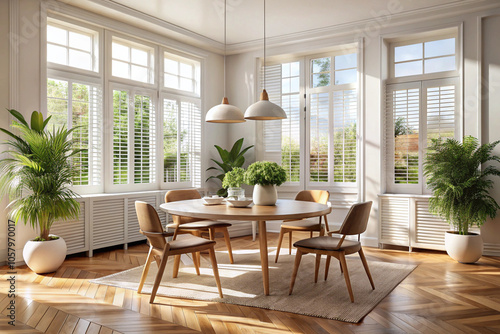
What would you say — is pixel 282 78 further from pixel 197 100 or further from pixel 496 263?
pixel 496 263

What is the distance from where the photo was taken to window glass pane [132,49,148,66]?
5743 millimetres

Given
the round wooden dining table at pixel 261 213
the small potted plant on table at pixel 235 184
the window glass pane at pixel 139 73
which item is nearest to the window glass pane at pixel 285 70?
the window glass pane at pixel 139 73

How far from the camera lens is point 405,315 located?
292 cm

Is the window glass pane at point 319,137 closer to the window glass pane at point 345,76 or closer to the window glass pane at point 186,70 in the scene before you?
the window glass pane at point 345,76

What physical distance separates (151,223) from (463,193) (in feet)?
11.6

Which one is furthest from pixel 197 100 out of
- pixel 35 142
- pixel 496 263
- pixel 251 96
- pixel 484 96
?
pixel 496 263

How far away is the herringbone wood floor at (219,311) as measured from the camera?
8.84 ft

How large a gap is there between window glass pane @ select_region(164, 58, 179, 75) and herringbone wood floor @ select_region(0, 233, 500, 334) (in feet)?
11.2

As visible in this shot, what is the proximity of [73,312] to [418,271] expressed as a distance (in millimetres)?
3312

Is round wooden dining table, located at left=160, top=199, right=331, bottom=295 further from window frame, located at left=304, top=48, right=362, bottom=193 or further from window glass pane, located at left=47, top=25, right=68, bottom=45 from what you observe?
window glass pane, located at left=47, top=25, right=68, bottom=45

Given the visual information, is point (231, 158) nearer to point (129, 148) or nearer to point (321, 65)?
point (129, 148)

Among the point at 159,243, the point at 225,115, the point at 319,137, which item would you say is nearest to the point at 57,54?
the point at 225,115

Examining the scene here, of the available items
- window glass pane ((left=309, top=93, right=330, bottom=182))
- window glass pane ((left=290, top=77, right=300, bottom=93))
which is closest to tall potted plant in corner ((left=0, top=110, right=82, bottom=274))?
window glass pane ((left=309, top=93, right=330, bottom=182))

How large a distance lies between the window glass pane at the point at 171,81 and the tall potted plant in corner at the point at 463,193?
3.93 metres
